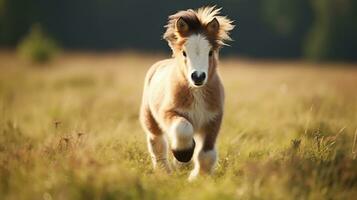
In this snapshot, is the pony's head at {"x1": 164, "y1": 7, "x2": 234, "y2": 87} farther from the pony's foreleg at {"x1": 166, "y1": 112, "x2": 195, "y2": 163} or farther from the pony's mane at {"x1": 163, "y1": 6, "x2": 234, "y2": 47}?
the pony's foreleg at {"x1": 166, "y1": 112, "x2": 195, "y2": 163}

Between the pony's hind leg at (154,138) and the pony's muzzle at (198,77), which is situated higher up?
the pony's muzzle at (198,77)

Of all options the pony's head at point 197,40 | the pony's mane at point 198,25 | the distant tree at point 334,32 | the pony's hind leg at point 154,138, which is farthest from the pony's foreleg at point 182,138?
the distant tree at point 334,32

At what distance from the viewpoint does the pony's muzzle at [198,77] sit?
6554 mm

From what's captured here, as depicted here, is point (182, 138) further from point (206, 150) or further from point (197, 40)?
point (197, 40)

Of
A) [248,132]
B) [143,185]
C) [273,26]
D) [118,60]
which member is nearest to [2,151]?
[143,185]

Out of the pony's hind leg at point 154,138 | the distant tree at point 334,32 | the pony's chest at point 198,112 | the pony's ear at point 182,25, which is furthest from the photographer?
the distant tree at point 334,32

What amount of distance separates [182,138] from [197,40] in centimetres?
109

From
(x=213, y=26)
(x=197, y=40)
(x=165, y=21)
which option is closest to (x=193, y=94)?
(x=197, y=40)

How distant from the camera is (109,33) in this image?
154 feet

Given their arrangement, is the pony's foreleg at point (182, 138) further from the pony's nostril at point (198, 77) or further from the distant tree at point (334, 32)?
the distant tree at point (334, 32)

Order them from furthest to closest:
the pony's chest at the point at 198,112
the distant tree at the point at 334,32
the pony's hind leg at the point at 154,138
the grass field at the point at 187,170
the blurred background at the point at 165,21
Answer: the blurred background at the point at 165,21 → the distant tree at the point at 334,32 → the pony's hind leg at the point at 154,138 → the pony's chest at the point at 198,112 → the grass field at the point at 187,170

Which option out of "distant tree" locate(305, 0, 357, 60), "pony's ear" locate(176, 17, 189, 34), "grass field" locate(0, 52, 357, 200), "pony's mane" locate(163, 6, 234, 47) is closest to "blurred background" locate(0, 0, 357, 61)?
"distant tree" locate(305, 0, 357, 60)

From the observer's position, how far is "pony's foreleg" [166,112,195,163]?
Result: 21.5 feet

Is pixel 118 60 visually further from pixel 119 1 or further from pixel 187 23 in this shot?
pixel 187 23
